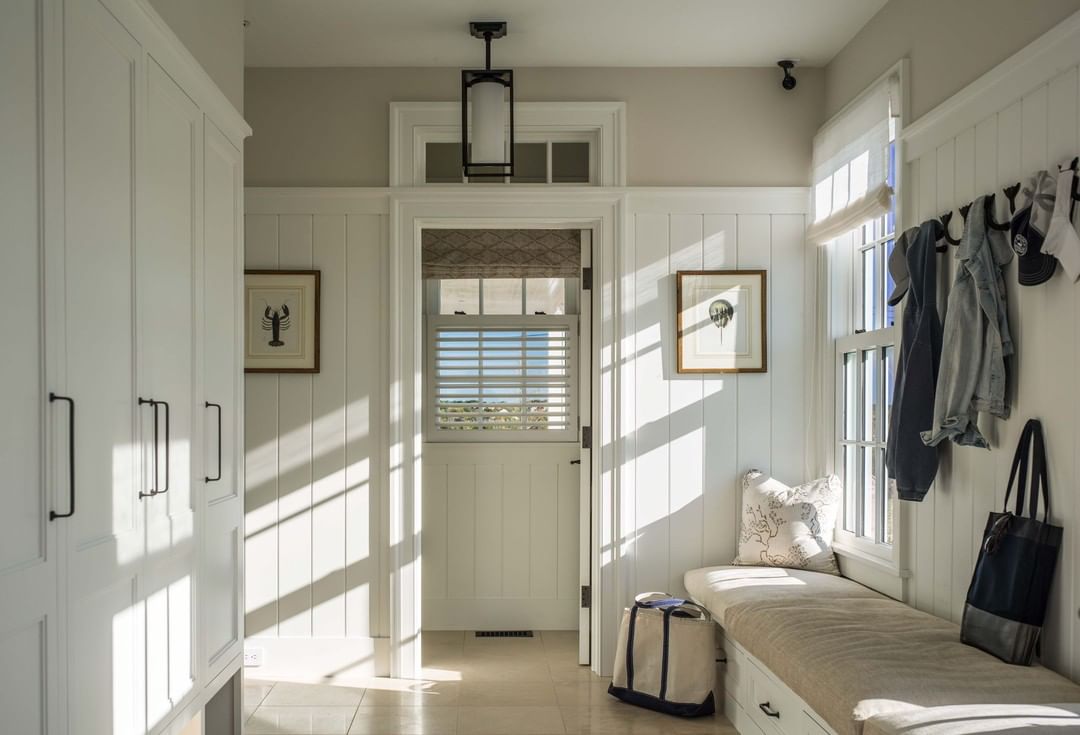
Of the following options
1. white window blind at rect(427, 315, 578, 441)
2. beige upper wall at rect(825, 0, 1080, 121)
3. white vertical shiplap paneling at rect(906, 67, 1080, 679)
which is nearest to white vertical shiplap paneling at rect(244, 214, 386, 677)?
white window blind at rect(427, 315, 578, 441)

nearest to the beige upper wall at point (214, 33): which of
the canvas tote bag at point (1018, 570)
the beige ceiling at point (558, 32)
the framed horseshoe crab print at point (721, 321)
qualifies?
the beige ceiling at point (558, 32)

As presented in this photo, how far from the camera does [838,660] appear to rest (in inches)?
112

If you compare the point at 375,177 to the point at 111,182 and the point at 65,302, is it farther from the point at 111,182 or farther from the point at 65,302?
the point at 65,302

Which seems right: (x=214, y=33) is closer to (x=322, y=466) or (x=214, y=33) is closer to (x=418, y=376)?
(x=418, y=376)

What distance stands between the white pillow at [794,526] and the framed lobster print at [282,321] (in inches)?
84.5

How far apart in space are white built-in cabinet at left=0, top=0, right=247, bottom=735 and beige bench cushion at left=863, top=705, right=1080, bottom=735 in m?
1.85

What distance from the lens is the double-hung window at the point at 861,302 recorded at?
155 inches

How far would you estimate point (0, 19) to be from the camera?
179 cm

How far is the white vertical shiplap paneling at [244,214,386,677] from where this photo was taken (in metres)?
4.64

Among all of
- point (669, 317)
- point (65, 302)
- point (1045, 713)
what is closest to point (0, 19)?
point (65, 302)

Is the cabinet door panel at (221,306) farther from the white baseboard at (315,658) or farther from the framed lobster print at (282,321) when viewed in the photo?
the white baseboard at (315,658)

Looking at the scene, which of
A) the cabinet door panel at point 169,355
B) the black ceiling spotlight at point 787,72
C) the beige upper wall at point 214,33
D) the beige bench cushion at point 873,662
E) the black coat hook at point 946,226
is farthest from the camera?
the black ceiling spotlight at point 787,72

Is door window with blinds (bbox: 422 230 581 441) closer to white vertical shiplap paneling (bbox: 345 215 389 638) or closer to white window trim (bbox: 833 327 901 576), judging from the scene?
white vertical shiplap paneling (bbox: 345 215 389 638)

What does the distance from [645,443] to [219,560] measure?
6.91 ft
